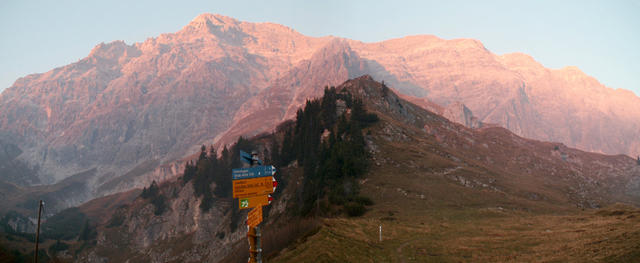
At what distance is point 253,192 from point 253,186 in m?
0.38

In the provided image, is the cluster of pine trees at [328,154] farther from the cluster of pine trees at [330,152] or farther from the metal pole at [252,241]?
the metal pole at [252,241]

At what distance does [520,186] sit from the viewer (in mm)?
124750

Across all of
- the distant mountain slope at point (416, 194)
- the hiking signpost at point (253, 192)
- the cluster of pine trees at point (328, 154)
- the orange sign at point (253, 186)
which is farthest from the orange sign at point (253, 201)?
the cluster of pine trees at point (328, 154)

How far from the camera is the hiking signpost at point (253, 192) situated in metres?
25.9

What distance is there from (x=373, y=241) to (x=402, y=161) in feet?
231

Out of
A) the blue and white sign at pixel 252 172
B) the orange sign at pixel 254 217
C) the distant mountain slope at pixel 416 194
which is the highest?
Answer: the blue and white sign at pixel 252 172

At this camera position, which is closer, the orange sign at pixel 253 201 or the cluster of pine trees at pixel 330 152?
the orange sign at pixel 253 201

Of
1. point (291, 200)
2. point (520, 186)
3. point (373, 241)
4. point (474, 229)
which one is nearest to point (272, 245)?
point (373, 241)

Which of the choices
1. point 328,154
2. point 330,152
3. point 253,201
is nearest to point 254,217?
point 253,201

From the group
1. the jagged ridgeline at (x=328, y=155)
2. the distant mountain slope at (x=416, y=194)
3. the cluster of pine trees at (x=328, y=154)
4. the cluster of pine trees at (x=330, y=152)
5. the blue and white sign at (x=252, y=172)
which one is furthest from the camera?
the cluster of pine trees at (x=328, y=154)

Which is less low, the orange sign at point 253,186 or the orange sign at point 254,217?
the orange sign at point 253,186

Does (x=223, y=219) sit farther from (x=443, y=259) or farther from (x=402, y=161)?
(x=443, y=259)

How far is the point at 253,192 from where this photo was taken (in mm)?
26531

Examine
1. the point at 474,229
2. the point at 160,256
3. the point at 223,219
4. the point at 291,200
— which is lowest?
the point at 160,256
